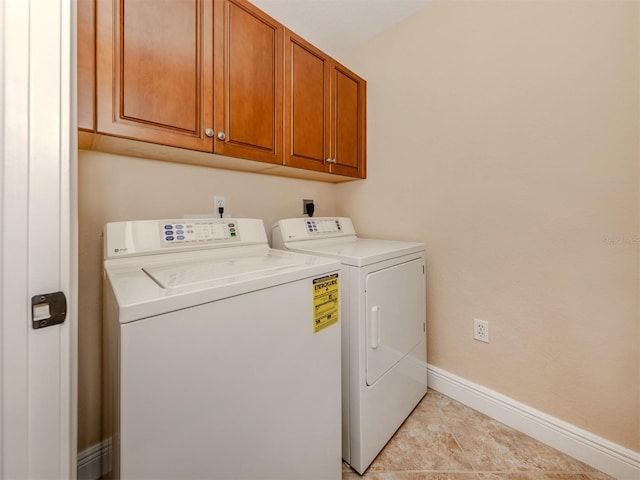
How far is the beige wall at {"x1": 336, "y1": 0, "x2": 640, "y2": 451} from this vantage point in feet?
3.81

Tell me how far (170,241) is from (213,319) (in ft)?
2.00

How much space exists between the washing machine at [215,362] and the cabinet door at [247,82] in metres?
0.50

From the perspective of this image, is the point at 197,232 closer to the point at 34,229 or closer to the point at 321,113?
the point at 34,229

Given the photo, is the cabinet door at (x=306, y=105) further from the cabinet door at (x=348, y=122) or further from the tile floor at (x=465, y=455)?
the tile floor at (x=465, y=455)

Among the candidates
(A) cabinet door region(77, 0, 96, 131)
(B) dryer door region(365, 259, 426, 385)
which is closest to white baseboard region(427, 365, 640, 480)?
(B) dryer door region(365, 259, 426, 385)

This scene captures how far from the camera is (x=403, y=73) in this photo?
186 cm

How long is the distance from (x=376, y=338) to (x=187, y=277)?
0.84m

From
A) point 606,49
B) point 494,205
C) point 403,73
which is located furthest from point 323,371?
point 403,73

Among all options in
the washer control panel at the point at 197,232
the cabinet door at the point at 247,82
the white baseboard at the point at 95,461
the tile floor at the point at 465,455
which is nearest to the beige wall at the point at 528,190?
the tile floor at the point at 465,455

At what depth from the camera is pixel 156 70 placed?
3.50 feet

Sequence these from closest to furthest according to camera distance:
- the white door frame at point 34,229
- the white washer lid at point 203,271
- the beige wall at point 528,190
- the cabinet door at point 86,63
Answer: the white door frame at point 34,229
the white washer lid at point 203,271
the cabinet door at point 86,63
the beige wall at point 528,190

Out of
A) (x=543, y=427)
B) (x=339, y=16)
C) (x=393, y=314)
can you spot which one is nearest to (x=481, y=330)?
(x=543, y=427)

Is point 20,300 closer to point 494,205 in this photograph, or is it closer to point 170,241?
point 170,241

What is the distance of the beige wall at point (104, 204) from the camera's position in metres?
1.19
